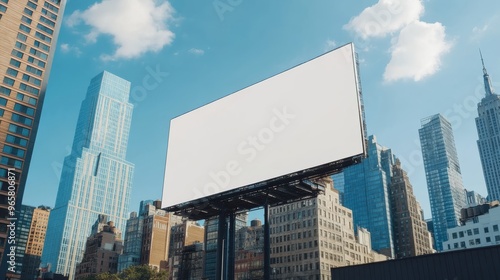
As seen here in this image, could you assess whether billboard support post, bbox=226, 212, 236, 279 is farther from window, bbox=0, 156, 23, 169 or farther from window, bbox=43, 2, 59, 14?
window, bbox=43, 2, 59, 14

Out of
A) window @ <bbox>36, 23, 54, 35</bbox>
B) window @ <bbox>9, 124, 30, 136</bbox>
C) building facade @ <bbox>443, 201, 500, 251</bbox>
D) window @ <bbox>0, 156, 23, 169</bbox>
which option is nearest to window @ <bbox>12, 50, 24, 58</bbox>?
window @ <bbox>36, 23, 54, 35</bbox>

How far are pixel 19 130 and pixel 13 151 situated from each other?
4062mm

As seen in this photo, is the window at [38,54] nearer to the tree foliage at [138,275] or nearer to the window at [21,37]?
the window at [21,37]

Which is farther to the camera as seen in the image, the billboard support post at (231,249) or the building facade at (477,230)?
the building facade at (477,230)

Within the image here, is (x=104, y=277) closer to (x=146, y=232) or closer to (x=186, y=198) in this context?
(x=146, y=232)

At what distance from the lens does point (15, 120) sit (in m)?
80.7

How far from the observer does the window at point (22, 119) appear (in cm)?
8072

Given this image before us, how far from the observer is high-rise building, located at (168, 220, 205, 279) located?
111125 millimetres

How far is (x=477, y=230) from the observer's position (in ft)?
329

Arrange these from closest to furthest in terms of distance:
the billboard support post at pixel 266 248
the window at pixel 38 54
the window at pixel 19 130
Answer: the billboard support post at pixel 266 248 < the window at pixel 19 130 < the window at pixel 38 54

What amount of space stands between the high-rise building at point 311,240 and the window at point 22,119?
5303cm

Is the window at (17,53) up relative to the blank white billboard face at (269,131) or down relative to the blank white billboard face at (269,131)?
up

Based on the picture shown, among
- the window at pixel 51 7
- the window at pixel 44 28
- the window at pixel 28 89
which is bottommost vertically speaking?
the window at pixel 28 89

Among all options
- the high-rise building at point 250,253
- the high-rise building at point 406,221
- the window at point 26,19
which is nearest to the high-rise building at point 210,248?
the high-rise building at point 250,253
